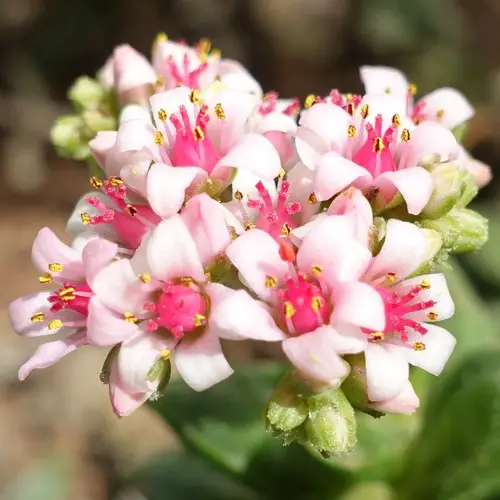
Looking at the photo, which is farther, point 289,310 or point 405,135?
point 405,135

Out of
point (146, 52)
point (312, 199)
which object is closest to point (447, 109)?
point (312, 199)

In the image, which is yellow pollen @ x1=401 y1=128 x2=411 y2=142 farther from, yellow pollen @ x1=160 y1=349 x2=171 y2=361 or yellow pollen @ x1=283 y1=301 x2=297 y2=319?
yellow pollen @ x1=160 y1=349 x2=171 y2=361

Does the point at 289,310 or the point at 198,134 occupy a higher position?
the point at 198,134

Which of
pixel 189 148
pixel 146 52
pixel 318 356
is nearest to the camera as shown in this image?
pixel 318 356

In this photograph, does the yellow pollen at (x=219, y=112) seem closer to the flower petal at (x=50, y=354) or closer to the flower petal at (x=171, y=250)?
the flower petal at (x=171, y=250)

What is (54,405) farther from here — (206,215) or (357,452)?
(206,215)

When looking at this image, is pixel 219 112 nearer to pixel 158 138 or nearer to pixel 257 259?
pixel 158 138
